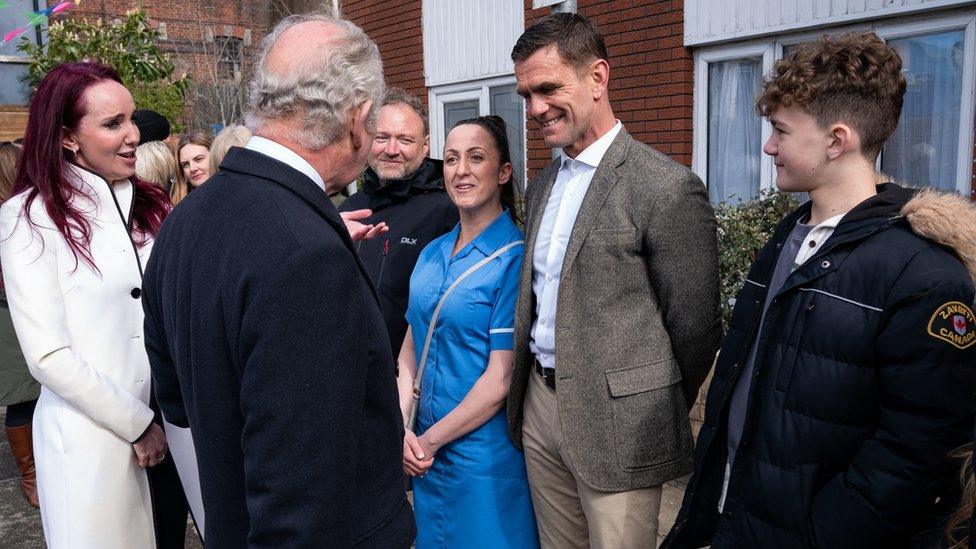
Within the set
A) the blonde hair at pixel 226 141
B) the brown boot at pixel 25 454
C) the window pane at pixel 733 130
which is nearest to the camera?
the blonde hair at pixel 226 141

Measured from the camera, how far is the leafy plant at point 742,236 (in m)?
4.41

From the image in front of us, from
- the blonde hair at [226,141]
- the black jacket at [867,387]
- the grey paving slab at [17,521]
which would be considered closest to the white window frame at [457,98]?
the blonde hair at [226,141]

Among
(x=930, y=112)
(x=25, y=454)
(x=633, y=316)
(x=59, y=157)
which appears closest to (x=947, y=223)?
(x=633, y=316)

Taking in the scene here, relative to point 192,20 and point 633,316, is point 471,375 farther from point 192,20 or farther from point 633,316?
point 192,20

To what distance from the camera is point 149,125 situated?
4.66m

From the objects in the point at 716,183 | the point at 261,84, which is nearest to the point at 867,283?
the point at 261,84

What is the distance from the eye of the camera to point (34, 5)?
15.3 m

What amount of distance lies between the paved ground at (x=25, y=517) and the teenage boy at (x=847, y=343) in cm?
219

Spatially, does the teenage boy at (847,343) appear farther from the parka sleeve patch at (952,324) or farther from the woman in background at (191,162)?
the woman in background at (191,162)

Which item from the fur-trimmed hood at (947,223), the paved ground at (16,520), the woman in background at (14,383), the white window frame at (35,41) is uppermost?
the white window frame at (35,41)

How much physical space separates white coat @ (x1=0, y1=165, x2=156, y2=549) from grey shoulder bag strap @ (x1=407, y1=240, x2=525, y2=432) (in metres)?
0.91

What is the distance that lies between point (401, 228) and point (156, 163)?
2.07 meters

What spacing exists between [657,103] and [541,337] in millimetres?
3997

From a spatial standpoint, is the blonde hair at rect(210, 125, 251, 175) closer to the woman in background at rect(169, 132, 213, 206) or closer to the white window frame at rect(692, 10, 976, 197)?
the woman in background at rect(169, 132, 213, 206)
